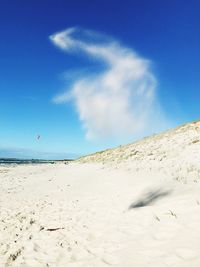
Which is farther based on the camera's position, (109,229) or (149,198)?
(149,198)

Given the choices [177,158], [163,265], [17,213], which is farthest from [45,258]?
[177,158]

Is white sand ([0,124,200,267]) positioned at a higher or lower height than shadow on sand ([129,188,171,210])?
lower

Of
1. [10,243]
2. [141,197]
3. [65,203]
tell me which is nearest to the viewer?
[10,243]

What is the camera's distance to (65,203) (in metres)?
18.1

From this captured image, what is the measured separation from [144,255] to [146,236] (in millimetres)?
1468

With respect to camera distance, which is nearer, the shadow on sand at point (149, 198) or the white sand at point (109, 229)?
the white sand at point (109, 229)

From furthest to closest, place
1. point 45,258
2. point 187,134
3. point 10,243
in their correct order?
point 187,134 → point 10,243 → point 45,258

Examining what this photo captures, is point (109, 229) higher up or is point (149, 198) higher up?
point (149, 198)

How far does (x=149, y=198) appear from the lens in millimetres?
15266

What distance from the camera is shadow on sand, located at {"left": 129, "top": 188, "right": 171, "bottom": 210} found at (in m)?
14.5

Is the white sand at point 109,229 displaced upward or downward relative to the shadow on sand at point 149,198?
downward

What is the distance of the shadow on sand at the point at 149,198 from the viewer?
14.5m

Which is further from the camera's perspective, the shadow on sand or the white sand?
the shadow on sand

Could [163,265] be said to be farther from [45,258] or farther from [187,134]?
[187,134]
